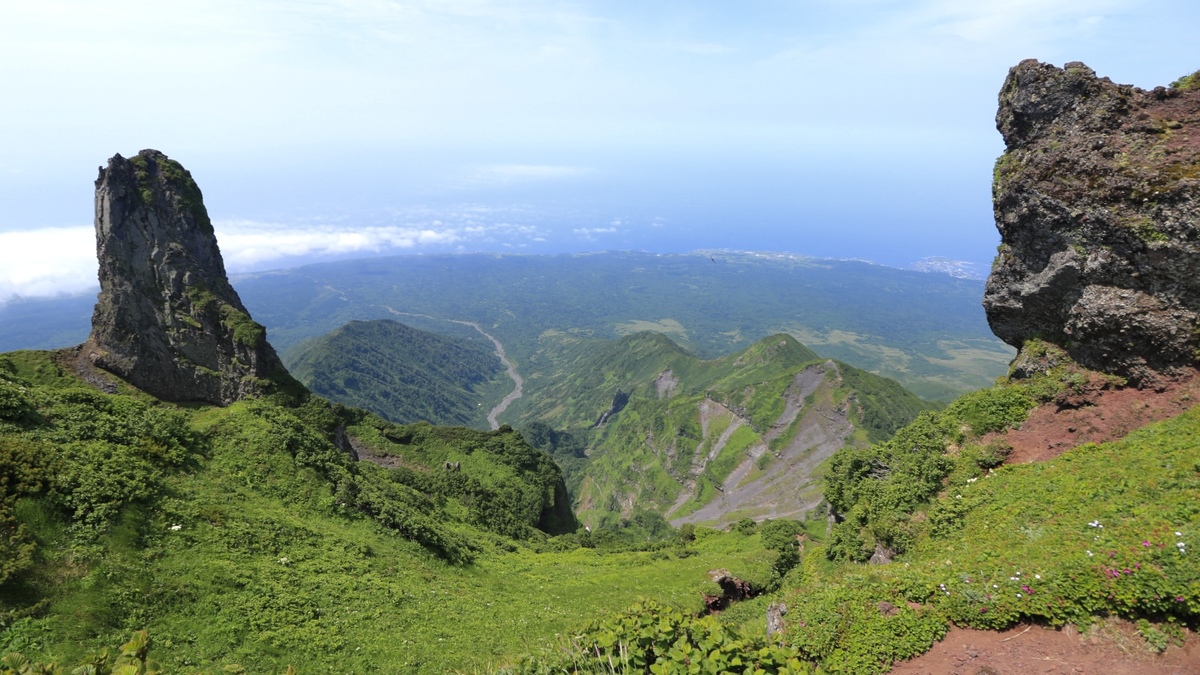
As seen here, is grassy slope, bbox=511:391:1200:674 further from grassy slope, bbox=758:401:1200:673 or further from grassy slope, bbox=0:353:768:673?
grassy slope, bbox=0:353:768:673

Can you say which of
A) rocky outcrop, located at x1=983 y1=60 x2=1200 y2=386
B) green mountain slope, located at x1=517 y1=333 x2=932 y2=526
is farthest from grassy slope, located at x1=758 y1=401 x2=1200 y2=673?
green mountain slope, located at x1=517 y1=333 x2=932 y2=526

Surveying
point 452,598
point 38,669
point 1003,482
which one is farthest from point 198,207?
point 1003,482

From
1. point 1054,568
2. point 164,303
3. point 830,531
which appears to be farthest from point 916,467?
point 164,303

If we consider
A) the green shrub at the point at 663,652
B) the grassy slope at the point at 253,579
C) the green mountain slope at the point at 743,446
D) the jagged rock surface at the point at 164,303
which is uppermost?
the jagged rock surface at the point at 164,303

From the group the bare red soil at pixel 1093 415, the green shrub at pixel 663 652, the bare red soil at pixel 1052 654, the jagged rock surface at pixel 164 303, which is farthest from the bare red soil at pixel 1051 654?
the jagged rock surface at pixel 164 303

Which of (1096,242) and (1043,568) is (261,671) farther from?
(1096,242)

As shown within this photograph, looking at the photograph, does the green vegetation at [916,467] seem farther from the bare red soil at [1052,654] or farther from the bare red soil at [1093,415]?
the bare red soil at [1052,654]
